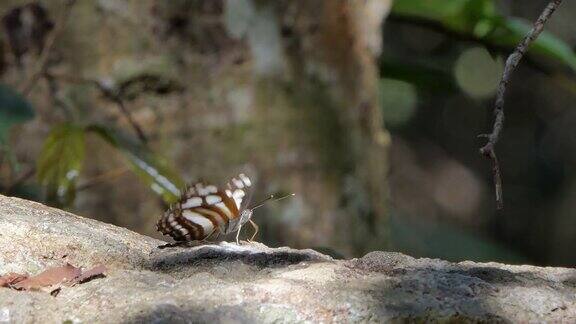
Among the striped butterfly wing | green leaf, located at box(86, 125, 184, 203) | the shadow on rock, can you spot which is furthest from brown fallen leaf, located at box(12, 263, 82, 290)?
green leaf, located at box(86, 125, 184, 203)

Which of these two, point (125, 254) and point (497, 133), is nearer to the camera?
point (497, 133)

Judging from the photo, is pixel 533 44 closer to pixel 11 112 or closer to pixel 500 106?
pixel 11 112

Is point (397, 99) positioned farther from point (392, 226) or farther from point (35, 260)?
point (35, 260)

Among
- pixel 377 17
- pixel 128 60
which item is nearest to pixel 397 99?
pixel 377 17

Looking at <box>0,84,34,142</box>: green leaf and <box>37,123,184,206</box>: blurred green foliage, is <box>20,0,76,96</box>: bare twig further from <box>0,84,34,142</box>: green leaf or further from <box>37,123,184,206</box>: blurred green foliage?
<box>37,123,184,206</box>: blurred green foliage

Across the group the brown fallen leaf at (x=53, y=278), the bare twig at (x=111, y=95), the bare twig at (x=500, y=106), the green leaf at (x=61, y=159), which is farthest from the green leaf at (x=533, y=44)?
the brown fallen leaf at (x=53, y=278)

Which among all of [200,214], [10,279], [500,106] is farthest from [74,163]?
[500,106]
